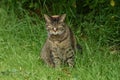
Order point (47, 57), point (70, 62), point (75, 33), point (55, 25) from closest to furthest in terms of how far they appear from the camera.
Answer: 1. point (55, 25)
2. point (70, 62)
3. point (47, 57)
4. point (75, 33)

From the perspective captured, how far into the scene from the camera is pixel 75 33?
22.8 ft

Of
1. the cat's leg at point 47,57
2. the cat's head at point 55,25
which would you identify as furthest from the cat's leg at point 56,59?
the cat's head at point 55,25

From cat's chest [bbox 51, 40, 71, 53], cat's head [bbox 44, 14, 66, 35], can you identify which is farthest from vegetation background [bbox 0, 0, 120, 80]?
cat's head [bbox 44, 14, 66, 35]

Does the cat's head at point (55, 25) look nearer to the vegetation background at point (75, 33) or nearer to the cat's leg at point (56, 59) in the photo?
the cat's leg at point (56, 59)

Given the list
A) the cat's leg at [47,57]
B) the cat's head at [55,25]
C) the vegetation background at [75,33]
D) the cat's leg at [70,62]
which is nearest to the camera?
the vegetation background at [75,33]

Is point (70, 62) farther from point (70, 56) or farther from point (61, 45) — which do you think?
point (61, 45)

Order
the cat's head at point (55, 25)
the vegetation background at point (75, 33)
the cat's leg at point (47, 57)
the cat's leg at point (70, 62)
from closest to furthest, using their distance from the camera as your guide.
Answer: the vegetation background at point (75, 33)
the cat's head at point (55, 25)
the cat's leg at point (70, 62)
the cat's leg at point (47, 57)

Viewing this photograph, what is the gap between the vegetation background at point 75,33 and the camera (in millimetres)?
5480

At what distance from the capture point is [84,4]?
6883 millimetres

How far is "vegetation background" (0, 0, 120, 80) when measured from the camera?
18.0 ft

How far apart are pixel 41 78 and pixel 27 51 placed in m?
1.07

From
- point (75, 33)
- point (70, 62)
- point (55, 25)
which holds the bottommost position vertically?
point (70, 62)

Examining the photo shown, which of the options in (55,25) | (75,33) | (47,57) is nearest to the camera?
(55,25)

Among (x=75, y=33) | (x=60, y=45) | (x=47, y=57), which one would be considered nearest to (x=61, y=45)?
(x=60, y=45)
